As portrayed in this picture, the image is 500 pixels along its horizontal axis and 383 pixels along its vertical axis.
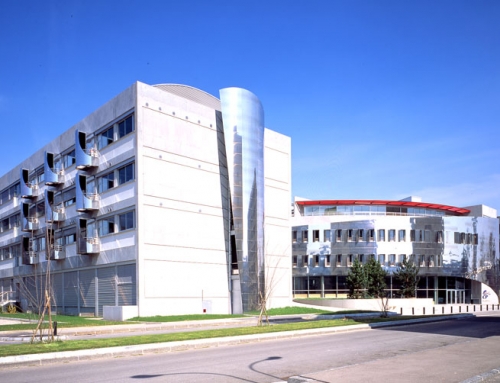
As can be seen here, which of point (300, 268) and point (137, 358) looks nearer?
point (137, 358)

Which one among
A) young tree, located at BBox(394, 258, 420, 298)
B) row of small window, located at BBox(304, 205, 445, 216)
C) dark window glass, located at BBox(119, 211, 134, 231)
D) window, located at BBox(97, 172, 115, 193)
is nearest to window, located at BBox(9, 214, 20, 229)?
window, located at BBox(97, 172, 115, 193)

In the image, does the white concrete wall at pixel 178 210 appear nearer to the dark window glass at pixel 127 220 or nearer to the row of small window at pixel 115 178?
the dark window glass at pixel 127 220

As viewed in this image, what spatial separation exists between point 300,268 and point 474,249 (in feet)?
76.5

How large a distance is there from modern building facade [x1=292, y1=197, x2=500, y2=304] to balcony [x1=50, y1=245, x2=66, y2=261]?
34.7 meters

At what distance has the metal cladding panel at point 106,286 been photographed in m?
40.8

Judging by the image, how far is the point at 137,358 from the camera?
1603cm

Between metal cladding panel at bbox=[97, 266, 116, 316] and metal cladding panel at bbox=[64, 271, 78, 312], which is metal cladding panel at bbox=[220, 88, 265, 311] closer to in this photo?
metal cladding panel at bbox=[97, 266, 116, 316]

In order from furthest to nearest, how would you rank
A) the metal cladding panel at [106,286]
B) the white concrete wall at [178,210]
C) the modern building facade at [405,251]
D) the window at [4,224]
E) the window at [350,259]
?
the window at [350,259], the modern building facade at [405,251], the window at [4,224], the metal cladding panel at [106,286], the white concrete wall at [178,210]

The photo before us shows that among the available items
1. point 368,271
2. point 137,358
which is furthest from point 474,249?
point 137,358

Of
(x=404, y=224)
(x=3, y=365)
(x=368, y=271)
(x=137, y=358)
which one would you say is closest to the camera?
(x=3, y=365)

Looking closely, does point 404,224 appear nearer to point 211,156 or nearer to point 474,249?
point 474,249

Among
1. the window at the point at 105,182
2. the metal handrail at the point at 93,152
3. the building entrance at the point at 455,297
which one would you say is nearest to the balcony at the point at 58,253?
the window at the point at 105,182

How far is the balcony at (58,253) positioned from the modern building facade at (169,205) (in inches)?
3.5

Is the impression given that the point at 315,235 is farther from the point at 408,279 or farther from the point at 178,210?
the point at 178,210
